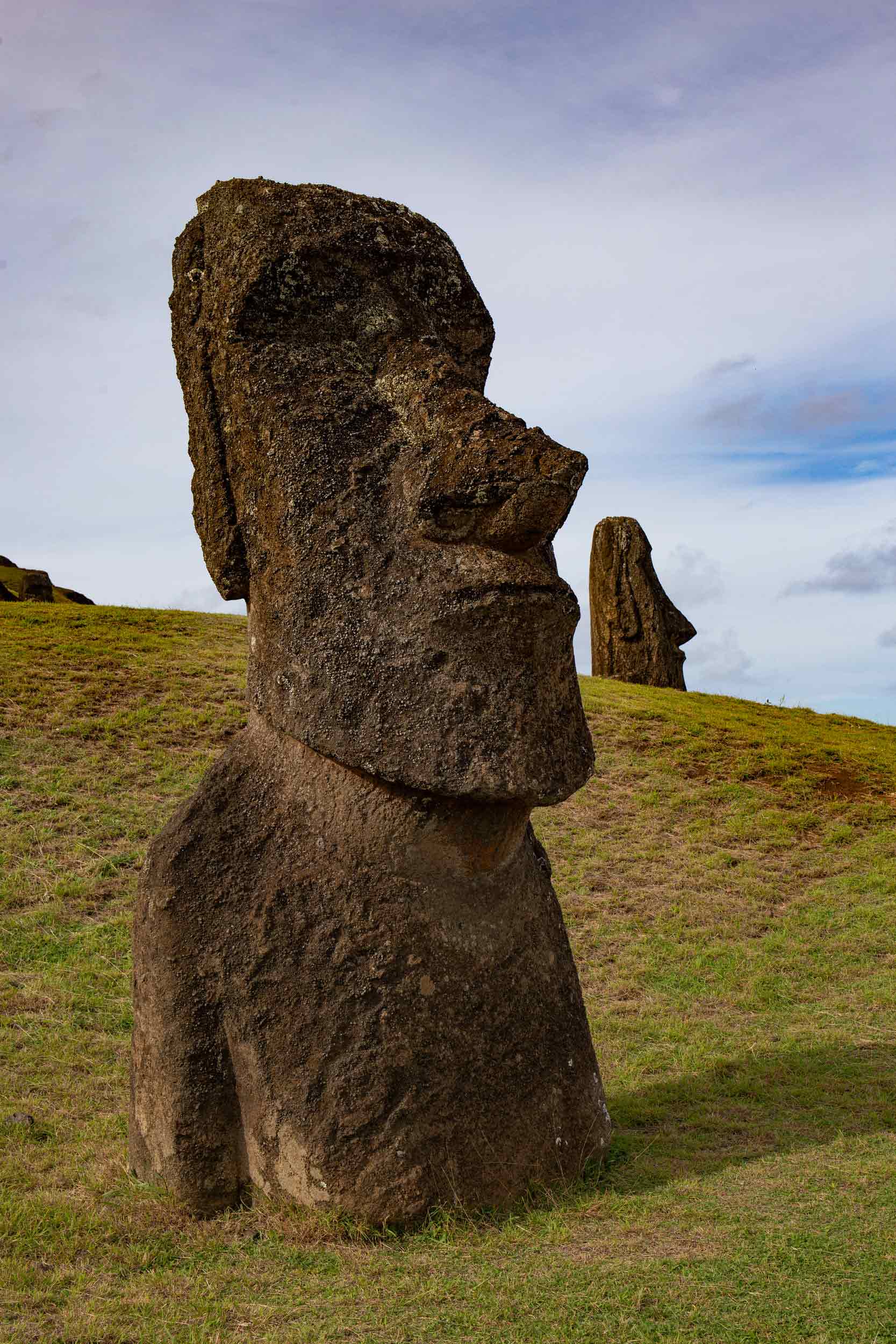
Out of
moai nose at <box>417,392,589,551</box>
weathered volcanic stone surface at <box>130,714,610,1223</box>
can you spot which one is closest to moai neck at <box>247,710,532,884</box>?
weathered volcanic stone surface at <box>130,714,610,1223</box>

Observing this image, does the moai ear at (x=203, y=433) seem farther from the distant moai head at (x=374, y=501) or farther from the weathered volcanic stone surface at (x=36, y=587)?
the weathered volcanic stone surface at (x=36, y=587)

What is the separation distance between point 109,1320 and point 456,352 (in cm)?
395

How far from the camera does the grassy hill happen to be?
4.13 metres

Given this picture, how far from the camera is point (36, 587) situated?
2122cm

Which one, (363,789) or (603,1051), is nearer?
(363,789)

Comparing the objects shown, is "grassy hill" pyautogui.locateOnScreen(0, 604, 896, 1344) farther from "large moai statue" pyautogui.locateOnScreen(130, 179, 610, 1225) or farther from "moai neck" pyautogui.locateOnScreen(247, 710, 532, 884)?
"moai neck" pyautogui.locateOnScreen(247, 710, 532, 884)

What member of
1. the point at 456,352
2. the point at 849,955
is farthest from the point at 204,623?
the point at 456,352

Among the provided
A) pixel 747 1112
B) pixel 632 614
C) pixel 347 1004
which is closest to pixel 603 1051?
pixel 747 1112

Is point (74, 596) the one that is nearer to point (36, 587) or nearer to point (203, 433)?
point (36, 587)

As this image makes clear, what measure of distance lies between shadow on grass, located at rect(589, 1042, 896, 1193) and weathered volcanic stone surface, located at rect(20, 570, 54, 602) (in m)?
16.7

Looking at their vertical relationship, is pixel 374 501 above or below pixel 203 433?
below

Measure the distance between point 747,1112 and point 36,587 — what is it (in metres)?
17.5

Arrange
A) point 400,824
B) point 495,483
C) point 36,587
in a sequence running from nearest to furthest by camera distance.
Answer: point 495,483 < point 400,824 < point 36,587

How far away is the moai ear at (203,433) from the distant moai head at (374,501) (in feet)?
0.04
